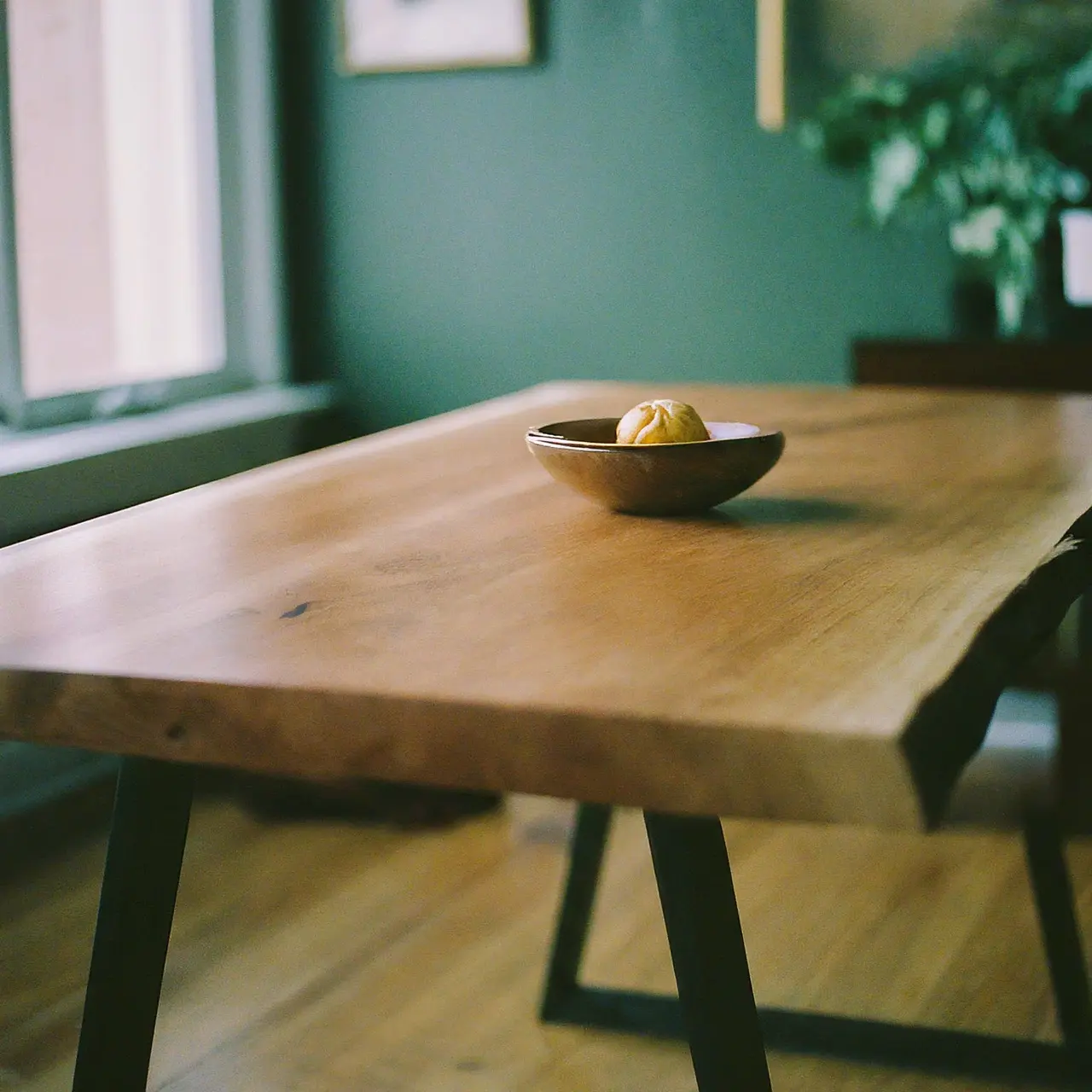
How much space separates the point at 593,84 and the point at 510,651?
7.72ft

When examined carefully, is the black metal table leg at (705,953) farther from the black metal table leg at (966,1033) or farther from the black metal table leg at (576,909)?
the black metal table leg at (576,909)

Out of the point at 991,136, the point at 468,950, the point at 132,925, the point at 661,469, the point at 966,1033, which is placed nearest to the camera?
the point at 132,925

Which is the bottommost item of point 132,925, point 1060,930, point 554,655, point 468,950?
point 468,950

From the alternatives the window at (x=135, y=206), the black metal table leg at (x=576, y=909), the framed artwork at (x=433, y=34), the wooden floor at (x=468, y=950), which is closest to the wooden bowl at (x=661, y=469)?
the black metal table leg at (x=576, y=909)

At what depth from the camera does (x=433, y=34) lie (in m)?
3.12

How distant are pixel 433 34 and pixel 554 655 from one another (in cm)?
251

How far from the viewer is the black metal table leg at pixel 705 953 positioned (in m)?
0.96

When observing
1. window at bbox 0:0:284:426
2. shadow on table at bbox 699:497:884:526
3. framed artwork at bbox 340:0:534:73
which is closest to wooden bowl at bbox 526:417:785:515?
shadow on table at bbox 699:497:884:526

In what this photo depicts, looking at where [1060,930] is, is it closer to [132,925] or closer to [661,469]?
[661,469]

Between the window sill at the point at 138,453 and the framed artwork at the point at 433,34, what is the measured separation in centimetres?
74

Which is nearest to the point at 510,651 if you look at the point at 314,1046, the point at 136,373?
the point at 314,1046

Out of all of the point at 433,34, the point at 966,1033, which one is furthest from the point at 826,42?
the point at 966,1033

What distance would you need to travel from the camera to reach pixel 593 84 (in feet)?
9.95

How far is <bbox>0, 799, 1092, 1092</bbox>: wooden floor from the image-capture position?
72.4 inches
